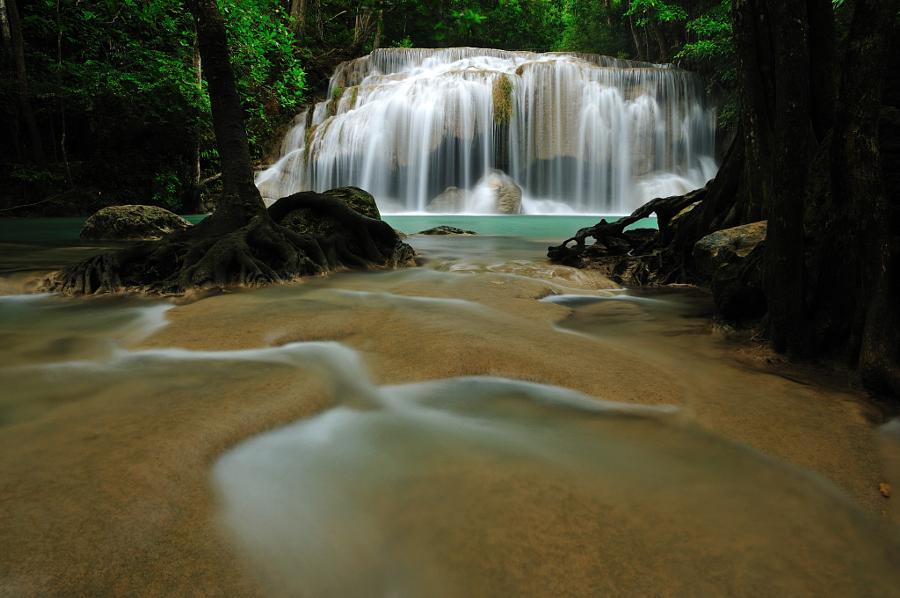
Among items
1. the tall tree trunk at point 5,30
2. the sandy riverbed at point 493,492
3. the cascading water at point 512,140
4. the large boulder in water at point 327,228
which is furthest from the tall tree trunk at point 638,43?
the sandy riverbed at point 493,492

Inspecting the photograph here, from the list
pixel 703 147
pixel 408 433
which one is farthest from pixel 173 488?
pixel 703 147

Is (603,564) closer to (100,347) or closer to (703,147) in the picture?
(100,347)

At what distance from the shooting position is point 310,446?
6.54ft

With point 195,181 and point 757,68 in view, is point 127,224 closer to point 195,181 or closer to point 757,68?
point 195,181

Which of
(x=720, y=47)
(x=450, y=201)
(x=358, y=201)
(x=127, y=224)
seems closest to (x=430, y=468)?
(x=358, y=201)

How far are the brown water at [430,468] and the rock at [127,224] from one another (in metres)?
7.63

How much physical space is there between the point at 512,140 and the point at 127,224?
62.0 feet

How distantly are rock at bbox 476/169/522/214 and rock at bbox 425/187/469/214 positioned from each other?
2.82 feet

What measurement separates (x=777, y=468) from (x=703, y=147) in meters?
28.8

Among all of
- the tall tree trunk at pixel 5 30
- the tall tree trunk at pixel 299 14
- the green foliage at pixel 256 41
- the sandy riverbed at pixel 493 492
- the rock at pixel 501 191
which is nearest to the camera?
the sandy riverbed at pixel 493 492

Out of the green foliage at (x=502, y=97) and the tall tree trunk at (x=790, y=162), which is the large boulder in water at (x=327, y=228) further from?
the green foliage at (x=502, y=97)

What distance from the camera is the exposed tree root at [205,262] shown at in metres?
4.89

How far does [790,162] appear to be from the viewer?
2662 mm

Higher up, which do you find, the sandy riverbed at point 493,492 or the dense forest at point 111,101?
the dense forest at point 111,101
